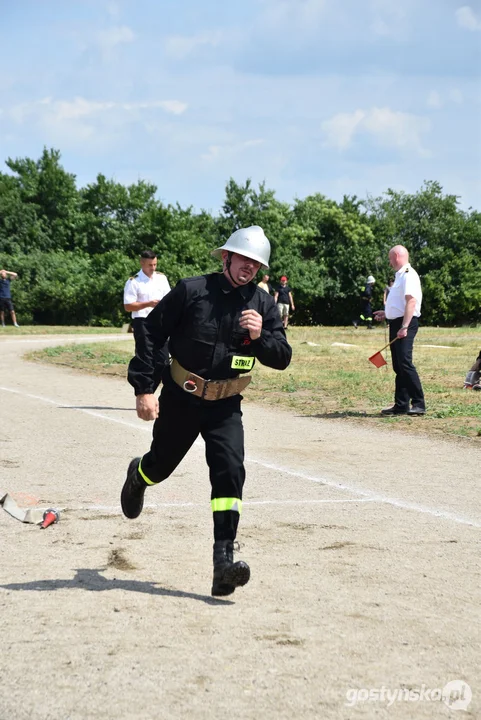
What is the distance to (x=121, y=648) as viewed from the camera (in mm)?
4414

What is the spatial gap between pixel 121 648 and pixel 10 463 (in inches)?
209

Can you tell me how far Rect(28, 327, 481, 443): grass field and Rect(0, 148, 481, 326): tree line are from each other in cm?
2594

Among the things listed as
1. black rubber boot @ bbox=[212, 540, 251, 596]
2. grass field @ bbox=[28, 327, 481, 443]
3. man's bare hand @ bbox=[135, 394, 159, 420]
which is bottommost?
grass field @ bbox=[28, 327, 481, 443]

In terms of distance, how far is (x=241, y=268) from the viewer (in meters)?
5.68

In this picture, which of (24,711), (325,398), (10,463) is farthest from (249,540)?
(325,398)

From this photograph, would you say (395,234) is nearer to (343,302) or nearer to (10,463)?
(343,302)

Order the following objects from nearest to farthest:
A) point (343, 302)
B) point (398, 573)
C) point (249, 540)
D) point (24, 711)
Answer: point (24, 711) → point (398, 573) → point (249, 540) → point (343, 302)

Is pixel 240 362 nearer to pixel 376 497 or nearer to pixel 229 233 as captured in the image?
pixel 376 497

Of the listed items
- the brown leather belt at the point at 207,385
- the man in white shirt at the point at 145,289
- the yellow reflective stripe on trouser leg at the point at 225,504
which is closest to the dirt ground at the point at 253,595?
the yellow reflective stripe on trouser leg at the point at 225,504

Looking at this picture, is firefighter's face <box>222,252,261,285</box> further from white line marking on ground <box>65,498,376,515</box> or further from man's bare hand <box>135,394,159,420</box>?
white line marking on ground <box>65,498,376,515</box>

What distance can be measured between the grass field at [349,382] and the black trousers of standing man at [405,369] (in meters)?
0.25

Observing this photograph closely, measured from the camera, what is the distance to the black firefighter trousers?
18.3 feet

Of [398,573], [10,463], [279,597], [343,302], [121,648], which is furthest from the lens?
[343,302]

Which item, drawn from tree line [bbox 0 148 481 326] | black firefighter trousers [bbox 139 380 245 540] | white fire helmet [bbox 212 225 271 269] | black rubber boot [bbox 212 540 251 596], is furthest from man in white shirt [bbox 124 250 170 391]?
tree line [bbox 0 148 481 326]
